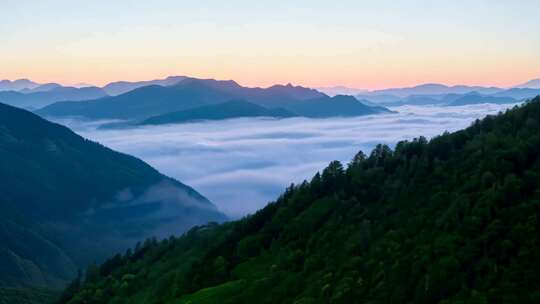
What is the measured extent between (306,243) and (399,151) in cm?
4279

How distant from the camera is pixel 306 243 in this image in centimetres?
13912

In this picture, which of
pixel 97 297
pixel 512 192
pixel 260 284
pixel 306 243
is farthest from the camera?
pixel 97 297

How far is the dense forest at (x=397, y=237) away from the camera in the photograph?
84.4m

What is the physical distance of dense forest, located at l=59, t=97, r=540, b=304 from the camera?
84.4 meters

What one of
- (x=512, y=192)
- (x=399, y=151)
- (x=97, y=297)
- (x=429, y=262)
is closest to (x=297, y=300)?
(x=429, y=262)

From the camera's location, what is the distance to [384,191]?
142125 mm

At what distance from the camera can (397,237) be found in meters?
109

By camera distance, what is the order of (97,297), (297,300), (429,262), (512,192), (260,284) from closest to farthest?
(429,262), (512,192), (297,300), (260,284), (97,297)

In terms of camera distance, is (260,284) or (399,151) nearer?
(260,284)

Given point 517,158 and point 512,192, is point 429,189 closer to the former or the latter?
point 517,158

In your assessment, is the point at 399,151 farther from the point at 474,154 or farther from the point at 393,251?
the point at 393,251

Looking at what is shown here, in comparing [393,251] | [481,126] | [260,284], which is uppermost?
[481,126]

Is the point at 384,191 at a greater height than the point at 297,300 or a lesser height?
greater

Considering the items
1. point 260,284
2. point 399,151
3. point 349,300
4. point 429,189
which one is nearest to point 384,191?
point 429,189
